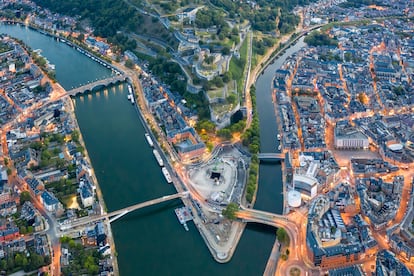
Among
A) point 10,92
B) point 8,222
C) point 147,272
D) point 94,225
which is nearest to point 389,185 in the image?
point 147,272

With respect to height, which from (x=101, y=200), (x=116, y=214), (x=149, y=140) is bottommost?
(x=101, y=200)

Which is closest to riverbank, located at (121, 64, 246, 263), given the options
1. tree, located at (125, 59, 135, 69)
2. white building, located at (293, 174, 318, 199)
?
white building, located at (293, 174, 318, 199)

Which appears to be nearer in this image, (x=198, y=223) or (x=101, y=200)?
(x=198, y=223)

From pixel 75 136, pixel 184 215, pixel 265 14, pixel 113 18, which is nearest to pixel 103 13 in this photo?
pixel 113 18

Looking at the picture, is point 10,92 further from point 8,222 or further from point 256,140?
point 256,140

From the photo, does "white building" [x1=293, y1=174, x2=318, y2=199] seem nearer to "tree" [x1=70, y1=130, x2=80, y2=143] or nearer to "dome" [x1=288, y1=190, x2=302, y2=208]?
"dome" [x1=288, y1=190, x2=302, y2=208]

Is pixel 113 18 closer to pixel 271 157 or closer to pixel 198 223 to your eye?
pixel 271 157

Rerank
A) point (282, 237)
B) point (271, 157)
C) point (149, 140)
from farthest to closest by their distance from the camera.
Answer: point (149, 140), point (271, 157), point (282, 237)
